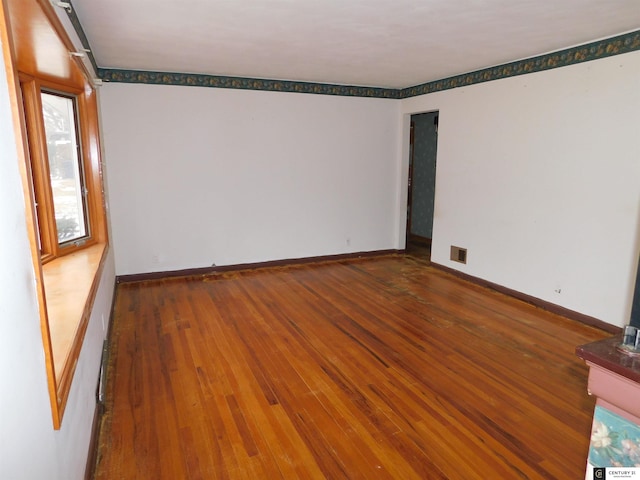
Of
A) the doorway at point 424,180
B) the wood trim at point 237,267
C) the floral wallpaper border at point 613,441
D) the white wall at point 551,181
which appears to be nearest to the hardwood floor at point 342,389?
the white wall at point 551,181

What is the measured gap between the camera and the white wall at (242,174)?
4645 millimetres

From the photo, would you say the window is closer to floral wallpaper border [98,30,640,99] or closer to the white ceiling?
the white ceiling

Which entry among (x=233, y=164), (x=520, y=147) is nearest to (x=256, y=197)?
(x=233, y=164)

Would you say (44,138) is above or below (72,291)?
above

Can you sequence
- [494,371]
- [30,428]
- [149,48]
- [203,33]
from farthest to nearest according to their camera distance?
1. [149,48]
2. [203,33]
3. [494,371]
4. [30,428]

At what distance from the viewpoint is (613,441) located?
3.24 ft

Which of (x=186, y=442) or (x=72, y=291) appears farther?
(x=72, y=291)

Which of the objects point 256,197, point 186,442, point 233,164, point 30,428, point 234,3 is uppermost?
point 234,3

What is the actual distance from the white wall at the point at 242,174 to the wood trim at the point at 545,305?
5.44 feet

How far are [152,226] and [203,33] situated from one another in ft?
A: 8.09

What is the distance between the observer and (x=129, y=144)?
457cm

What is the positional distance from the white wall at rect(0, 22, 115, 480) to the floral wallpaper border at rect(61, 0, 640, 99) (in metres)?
→ 2.08

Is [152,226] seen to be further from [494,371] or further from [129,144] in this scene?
[494,371]

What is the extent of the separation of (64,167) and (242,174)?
2.23 m
